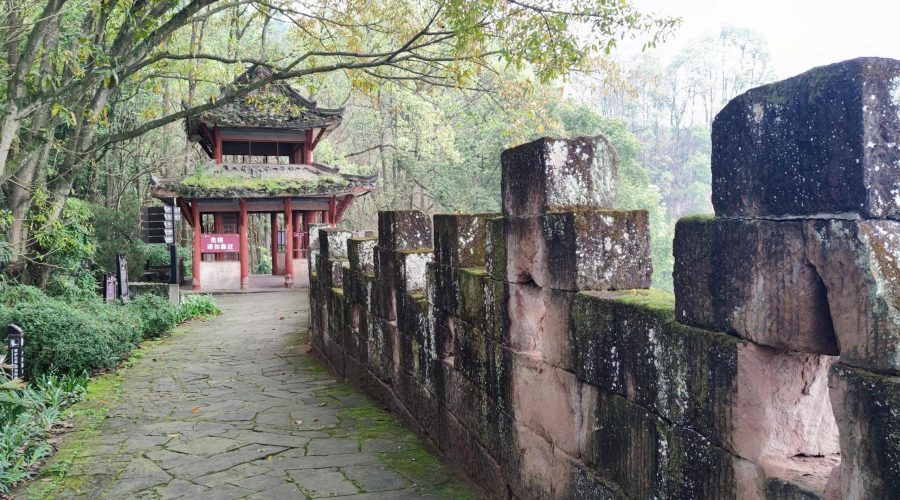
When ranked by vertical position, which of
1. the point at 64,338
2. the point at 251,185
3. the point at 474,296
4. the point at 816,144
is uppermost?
the point at 251,185

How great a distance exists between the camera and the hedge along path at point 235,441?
4.88 m

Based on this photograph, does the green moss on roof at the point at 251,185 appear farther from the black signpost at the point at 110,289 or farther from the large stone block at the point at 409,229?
the large stone block at the point at 409,229

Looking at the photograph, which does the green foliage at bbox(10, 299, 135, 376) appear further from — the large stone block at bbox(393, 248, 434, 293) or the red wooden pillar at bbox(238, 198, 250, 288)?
the red wooden pillar at bbox(238, 198, 250, 288)

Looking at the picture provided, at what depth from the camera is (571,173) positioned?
337cm

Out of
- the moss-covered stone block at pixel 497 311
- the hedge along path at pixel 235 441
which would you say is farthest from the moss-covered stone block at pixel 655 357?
the hedge along path at pixel 235 441

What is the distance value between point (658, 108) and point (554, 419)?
5825 cm

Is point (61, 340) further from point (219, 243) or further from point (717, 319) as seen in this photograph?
point (219, 243)

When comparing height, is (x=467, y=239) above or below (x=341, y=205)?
below

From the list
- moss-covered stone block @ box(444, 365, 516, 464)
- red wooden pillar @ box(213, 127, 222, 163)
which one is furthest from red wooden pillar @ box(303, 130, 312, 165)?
moss-covered stone block @ box(444, 365, 516, 464)

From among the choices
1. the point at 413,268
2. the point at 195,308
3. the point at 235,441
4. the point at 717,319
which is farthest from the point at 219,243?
the point at 717,319

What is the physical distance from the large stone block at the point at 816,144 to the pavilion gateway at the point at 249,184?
20602mm

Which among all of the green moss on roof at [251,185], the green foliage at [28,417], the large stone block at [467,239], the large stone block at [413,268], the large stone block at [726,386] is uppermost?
the green moss on roof at [251,185]

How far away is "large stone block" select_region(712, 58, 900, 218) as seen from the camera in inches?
66.1

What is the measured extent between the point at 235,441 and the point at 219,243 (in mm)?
17748
